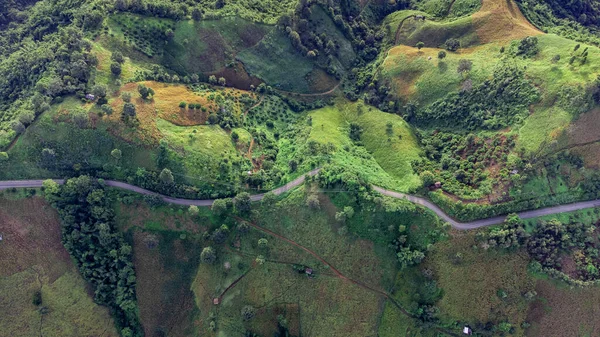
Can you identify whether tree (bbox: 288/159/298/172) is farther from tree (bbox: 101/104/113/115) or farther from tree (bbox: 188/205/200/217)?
tree (bbox: 101/104/113/115)

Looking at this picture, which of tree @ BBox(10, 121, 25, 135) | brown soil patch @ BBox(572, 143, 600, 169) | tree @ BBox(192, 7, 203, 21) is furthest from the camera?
tree @ BBox(192, 7, 203, 21)

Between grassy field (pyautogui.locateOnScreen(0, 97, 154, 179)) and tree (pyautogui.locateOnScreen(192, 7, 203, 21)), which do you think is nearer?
grassy field (pyautogui.locateOnScreen(0, 97, 154, 179))

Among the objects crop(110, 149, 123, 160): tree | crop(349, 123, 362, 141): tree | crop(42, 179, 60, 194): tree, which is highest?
crop(349, 123, 362, 141): tree

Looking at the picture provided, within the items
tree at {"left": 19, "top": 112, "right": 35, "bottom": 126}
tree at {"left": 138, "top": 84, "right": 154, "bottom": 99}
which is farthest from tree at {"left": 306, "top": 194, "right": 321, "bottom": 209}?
tree at {"left": 19, "top": 112, "right": 35, "bottom": 126}

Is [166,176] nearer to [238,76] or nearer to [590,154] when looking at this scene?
[238,76]

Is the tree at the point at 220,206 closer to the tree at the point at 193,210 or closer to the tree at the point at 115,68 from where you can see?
the tree at the point at 193,210

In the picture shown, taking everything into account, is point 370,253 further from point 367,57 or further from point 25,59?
point 25,59

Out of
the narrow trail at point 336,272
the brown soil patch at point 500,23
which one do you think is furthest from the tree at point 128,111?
the brown soil patch at point 500,23
